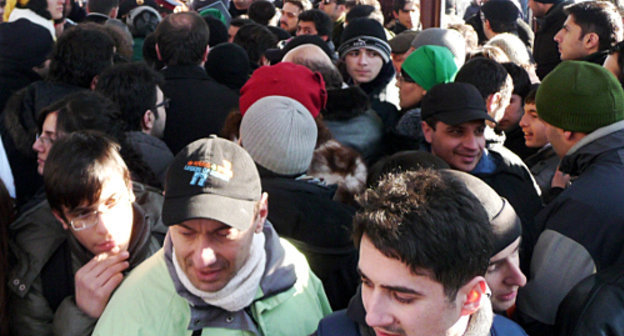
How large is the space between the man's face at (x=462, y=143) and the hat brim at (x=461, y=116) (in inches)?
2.0

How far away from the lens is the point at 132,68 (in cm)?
365

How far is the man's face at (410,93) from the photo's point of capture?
4273mm

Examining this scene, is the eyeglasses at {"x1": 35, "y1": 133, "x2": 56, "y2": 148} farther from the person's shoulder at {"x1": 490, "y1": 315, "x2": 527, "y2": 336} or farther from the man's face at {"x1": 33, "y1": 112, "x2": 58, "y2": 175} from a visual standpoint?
the person's shoulder at {"x1": 490, "y1": 315, "x2": 527, "y2": 336}

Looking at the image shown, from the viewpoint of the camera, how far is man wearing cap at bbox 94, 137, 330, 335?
2.01 m

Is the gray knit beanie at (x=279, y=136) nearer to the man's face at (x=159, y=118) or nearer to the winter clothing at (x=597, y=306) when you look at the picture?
the man's face at (x=159, y=118)

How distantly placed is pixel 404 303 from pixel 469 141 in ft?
5.69

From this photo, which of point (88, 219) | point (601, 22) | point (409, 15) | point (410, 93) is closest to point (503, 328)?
point (88, 219)

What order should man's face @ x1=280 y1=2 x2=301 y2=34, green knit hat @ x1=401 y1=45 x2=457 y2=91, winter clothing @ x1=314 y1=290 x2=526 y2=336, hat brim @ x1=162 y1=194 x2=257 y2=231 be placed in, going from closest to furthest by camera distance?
winter clothing @ x1=314 y1=290 x2=526 y2=336
hat brim @ x1=162 y1=194 x2=257 y2=231
green knit hat @ x1=401 y1=45 x2=457 y2=91
man's face @ x1=280 y1=2 x2=301 y2=34

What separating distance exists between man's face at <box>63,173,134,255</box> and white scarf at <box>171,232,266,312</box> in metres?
0.42

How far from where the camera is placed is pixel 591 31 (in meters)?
5.27

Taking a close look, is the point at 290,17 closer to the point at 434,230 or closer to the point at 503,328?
the point at 503,328

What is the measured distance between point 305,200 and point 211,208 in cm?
71

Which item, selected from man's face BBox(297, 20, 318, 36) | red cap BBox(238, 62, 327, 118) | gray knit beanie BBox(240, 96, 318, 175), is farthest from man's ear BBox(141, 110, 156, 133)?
man's face BBox(297, 20, 318, 36)

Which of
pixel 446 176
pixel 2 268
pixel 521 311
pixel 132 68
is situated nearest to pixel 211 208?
pixel 446 176
